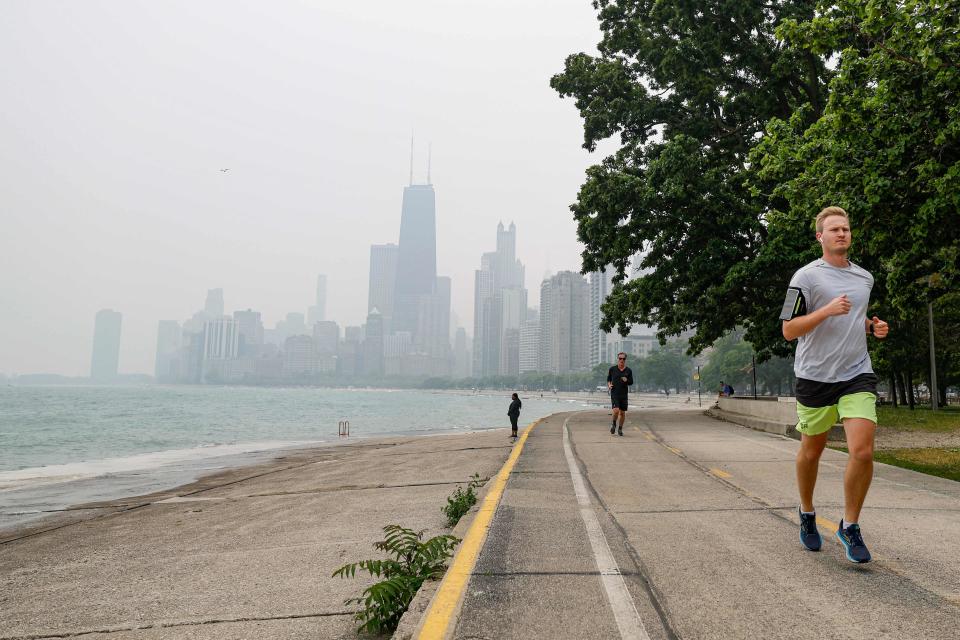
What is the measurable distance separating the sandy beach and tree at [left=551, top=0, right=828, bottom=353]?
11.8 meters

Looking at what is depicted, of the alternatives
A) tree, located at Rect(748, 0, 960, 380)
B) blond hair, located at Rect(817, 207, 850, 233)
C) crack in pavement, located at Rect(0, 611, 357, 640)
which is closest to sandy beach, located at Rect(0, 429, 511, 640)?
crack in pavement, located at Rect(0, 611, 357, 640)

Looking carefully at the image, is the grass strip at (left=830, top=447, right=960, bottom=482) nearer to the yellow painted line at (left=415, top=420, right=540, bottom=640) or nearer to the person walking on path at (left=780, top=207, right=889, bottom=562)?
the person walking on path at (left=780, top=207, right=889, bottom=562)

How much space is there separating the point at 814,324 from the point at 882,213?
22.7 feet

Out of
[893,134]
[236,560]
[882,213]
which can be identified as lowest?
[236,560]

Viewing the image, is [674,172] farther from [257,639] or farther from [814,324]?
[257,639]

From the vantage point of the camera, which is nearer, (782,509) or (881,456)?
(782,509)

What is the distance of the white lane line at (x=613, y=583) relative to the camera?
279 centimetres

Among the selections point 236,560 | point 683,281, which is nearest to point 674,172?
point 683,281

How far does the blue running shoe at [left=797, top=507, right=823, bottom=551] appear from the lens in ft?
13.5

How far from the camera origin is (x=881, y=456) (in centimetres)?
1075

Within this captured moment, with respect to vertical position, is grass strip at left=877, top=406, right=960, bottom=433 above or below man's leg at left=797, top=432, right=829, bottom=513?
below

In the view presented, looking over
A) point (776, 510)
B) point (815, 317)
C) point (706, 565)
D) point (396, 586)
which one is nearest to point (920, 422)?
point (776, 510)

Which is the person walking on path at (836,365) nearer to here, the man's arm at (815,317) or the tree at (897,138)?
the man's arm at (815,317)

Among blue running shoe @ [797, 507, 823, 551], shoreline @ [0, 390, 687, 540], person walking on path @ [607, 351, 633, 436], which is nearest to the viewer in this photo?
blue running shoe @ [797, 507, 823, 551]
